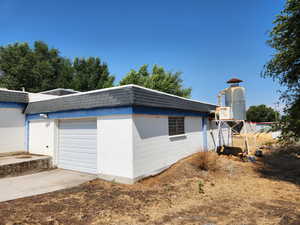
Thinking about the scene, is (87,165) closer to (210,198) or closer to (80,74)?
(210,198)

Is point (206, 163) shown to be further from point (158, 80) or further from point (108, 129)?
point (158, 80)

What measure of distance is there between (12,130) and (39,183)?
519 centimetres

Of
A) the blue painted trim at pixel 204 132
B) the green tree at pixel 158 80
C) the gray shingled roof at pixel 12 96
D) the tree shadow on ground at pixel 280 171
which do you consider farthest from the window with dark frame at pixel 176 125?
the green tree at pixel 158 80

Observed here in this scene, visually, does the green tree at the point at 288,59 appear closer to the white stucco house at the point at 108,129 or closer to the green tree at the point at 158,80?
the white stucco house at the point at 108,129

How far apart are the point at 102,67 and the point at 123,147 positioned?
92.5 ft

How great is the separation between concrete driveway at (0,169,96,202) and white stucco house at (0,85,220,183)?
2.08ft

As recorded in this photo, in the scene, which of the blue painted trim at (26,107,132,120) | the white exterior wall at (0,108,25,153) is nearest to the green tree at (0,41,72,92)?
the white exterior wall at (0,108,25,153)

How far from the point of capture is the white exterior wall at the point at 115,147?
20.7 feet

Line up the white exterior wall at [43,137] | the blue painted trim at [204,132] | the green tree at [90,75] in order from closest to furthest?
the white exterior wall at [43,137]
the blue painted trim at [204,132]
the green tree at [90,75]

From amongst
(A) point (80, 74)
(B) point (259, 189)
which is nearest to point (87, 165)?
(B) point (259, 189)

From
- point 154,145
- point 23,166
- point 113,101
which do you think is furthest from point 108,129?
point 23,166

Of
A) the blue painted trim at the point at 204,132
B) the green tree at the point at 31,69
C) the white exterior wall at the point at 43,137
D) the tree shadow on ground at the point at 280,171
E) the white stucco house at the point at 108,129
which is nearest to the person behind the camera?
the white stucco house at the point at 108,129

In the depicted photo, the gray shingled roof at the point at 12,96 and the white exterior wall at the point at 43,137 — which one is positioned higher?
the gray shingled roof at the point at 12,96

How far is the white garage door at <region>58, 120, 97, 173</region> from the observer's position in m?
7.77
